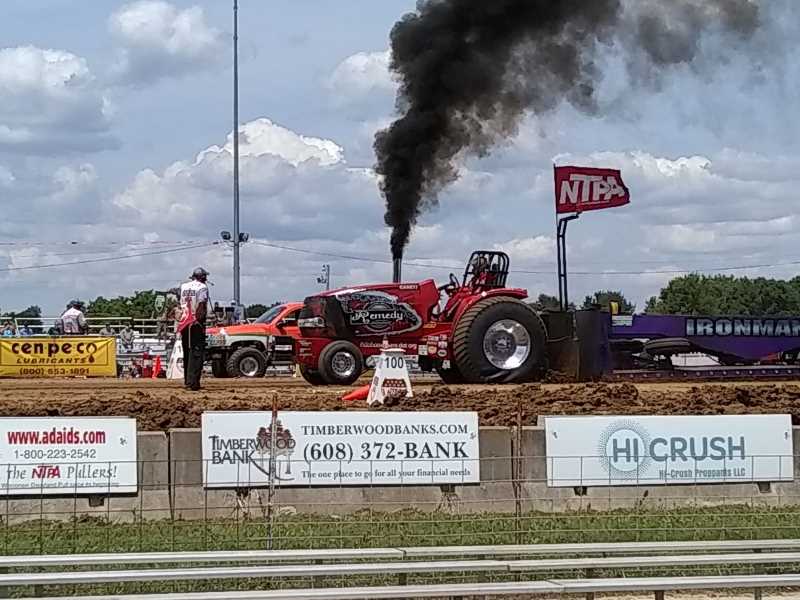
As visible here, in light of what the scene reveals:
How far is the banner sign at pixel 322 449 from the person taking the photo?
38.3ft

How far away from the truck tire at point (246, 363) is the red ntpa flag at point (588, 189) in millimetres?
8443

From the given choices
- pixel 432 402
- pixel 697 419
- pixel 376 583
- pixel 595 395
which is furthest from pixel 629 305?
pixel 376 583

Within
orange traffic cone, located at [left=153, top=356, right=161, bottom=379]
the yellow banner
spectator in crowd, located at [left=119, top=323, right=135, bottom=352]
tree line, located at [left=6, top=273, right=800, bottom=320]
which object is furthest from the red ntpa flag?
tree line, located at [left=6, top=273, right=800, bottom=320]

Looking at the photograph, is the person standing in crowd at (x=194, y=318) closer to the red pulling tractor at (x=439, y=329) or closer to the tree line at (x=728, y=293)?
the red pulling tractor at (x=439, y=329)

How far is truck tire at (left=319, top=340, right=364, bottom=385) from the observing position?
19.9 m

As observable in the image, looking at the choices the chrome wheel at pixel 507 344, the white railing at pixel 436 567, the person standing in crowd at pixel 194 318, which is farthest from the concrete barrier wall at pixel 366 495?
the chrome wheel at pixel 507 344

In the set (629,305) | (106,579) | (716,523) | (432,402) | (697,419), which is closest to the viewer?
(106,579)

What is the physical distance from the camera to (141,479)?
38.4ft

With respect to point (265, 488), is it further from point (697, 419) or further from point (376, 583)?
point (697, 419)

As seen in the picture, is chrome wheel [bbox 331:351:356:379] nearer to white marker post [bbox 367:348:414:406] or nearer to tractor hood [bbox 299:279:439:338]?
tractor hood [bbox 299:279:439:338]

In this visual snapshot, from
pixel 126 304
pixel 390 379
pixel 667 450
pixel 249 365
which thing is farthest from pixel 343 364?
pixel 126 304

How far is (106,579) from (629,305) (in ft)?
49.5

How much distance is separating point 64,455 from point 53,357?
16948 mm

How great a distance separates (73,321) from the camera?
27953 millimetres
